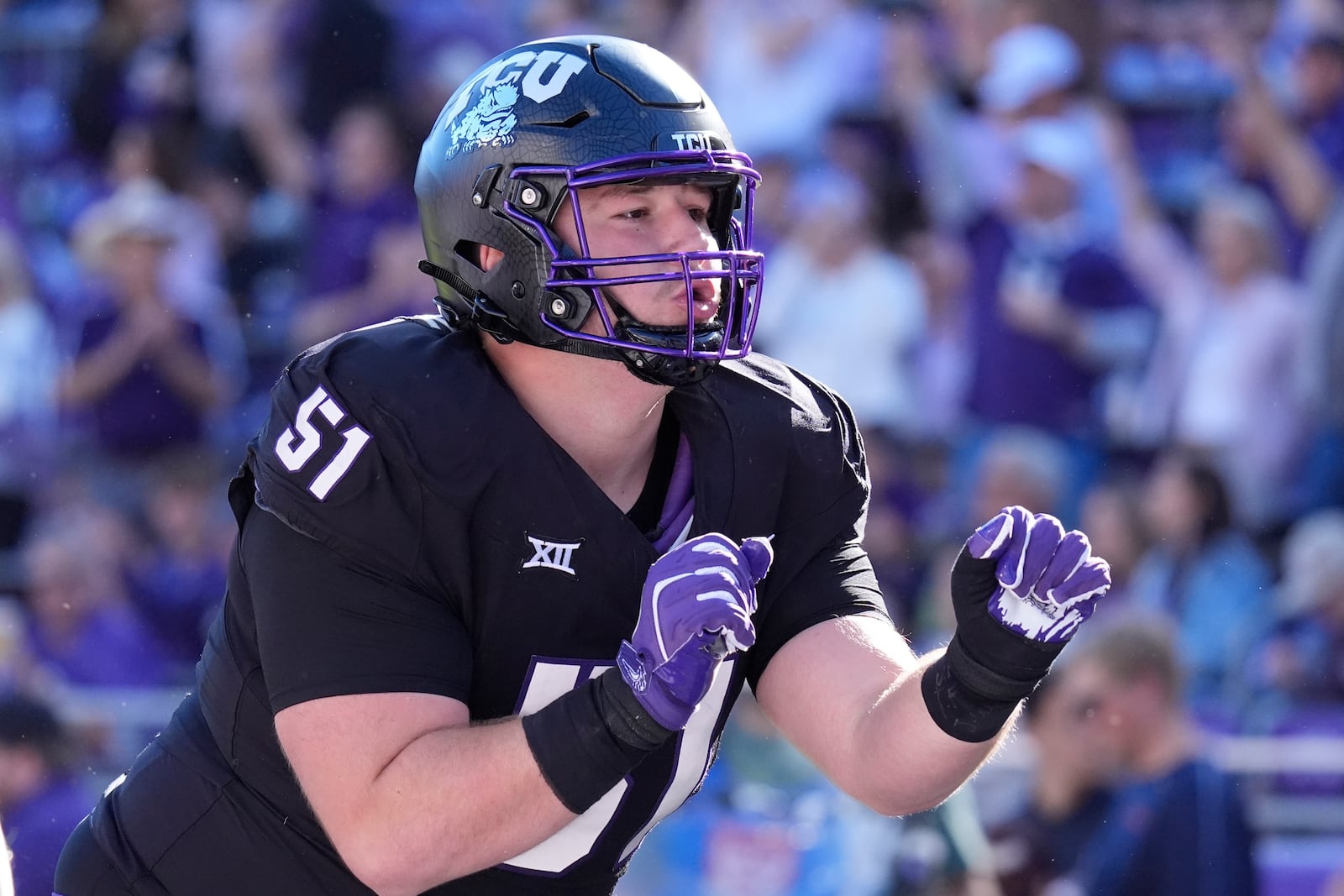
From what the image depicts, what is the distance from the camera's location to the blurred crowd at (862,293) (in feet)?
16.8

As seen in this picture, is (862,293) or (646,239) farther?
(862,293)

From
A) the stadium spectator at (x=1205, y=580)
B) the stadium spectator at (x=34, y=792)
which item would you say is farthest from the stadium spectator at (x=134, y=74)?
the stadium spectator at (x=1205, y=580)

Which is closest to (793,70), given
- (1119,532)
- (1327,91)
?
(1327,91)

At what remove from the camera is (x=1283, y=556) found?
5.17m

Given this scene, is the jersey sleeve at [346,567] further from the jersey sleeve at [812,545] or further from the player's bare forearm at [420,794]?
the jersey sleeve at [812,545]

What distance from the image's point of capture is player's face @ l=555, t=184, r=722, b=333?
94.0 inches

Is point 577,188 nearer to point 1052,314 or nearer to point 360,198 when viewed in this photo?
point 1052,314

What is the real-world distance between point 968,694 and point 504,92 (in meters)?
1.08

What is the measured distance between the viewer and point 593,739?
207 cm

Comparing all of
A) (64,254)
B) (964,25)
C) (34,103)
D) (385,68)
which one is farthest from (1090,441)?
(34,103)

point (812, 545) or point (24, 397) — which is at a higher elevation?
point (812, 545)

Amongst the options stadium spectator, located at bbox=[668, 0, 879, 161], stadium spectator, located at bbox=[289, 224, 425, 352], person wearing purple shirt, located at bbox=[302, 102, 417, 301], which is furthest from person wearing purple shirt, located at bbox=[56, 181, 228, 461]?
stadium spectator, located at bbox=[668, 0, 879, 161]

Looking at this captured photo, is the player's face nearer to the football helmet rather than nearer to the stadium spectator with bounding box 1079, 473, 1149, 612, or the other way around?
the football helmet

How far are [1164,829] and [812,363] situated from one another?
2.25 meters
